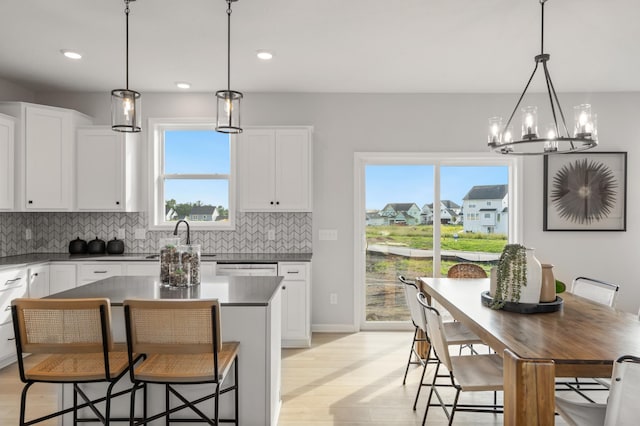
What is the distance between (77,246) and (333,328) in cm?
303

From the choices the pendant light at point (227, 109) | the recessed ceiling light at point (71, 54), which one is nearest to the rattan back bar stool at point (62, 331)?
the pendant light at point (227, 109)

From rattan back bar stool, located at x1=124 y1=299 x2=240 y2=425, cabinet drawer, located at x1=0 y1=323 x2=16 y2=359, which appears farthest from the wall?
rattan back bar stool, located at x1=124 y1=299 x2=240 y2=425

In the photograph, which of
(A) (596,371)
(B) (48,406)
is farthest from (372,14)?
(B) (48,406)

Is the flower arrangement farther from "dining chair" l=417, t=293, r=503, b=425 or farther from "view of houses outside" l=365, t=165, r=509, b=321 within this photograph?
"view of houses outside" l=365, t=165, r=509, b=321

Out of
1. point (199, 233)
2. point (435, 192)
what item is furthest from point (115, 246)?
point (435, 192)

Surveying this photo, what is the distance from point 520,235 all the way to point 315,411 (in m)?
3.21

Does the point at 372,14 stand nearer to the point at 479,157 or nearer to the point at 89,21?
the point at 89,21

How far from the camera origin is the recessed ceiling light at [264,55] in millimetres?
3498

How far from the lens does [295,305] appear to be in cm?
415

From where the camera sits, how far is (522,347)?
187 centimetres

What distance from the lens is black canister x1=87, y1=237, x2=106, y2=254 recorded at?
14.8ft

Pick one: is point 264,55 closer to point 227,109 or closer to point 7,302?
point 227,109

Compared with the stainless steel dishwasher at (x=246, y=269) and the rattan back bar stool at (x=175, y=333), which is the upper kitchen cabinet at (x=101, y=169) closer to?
the stainless steel dishwasher at (x=246, y=269)

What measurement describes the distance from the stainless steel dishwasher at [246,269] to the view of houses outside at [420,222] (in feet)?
4.31
